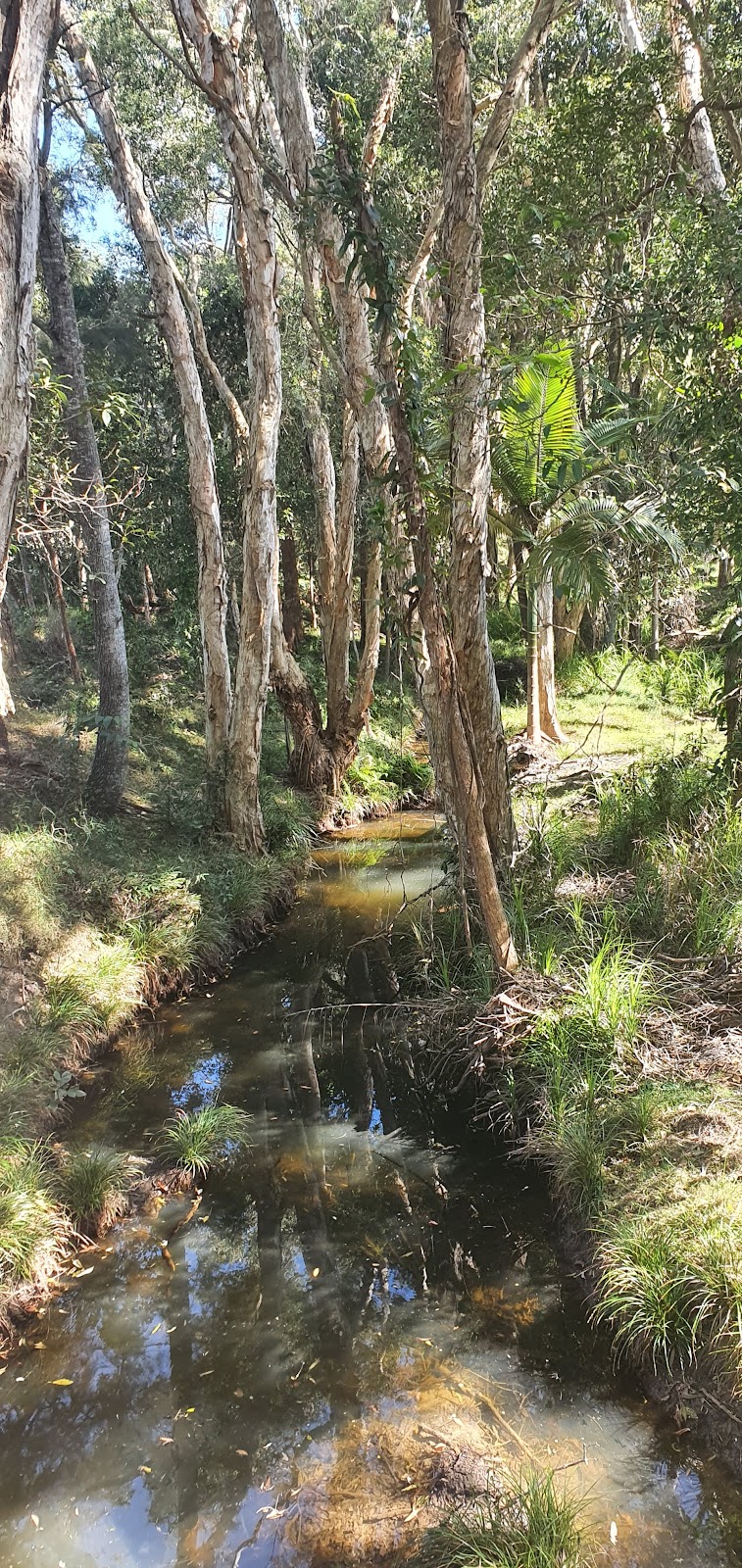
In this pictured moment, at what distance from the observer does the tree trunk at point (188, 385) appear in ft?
27.4

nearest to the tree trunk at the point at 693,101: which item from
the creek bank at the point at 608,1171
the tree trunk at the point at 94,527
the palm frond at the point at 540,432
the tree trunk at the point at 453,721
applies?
the palm frond at the point at 540,432

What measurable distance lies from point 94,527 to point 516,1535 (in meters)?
8.12

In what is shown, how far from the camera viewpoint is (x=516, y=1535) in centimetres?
272

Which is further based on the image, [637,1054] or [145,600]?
[145,600]

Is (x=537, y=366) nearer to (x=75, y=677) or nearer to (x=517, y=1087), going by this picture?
(x=517, y=1087)

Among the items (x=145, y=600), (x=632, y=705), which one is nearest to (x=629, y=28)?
(x=632, y=705)

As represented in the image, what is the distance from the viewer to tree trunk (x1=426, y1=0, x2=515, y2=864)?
15.0ft

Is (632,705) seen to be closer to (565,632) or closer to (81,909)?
(565,632)

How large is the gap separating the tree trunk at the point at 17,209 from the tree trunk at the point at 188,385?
6332 millimetres

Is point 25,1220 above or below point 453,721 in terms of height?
below

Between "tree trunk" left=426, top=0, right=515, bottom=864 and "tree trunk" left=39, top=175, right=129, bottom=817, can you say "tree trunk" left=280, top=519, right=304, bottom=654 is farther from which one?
"tree trunk" left=426, top=0, right=515, bottom=864

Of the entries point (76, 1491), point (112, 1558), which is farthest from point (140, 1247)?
point (112, 1558)

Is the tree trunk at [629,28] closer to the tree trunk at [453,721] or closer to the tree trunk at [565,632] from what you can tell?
the tree trunk at [453,721]

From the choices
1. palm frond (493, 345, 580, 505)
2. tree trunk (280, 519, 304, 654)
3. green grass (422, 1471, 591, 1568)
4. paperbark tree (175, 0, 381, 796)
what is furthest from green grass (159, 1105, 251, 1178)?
tree trunk (280, 519, 304, 654)
